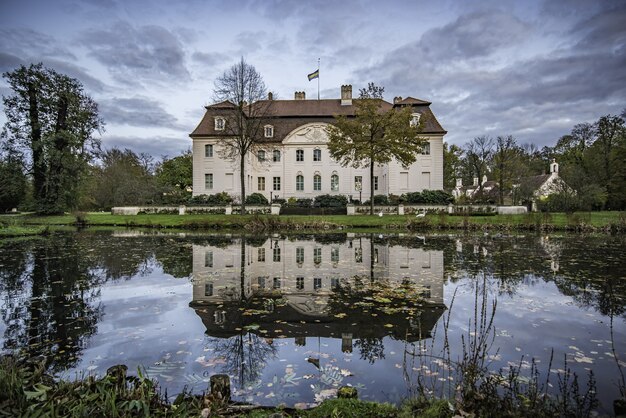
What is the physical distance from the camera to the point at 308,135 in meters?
42.2

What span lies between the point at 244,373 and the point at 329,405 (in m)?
1.23

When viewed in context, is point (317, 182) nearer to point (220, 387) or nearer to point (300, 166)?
point (300, 166)

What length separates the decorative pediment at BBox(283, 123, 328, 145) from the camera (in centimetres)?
4175

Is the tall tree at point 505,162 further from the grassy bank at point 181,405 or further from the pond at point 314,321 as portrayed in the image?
the grassy bank at point 181,405

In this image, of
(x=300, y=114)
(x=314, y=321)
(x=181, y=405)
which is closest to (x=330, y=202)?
(x=300, y=114)

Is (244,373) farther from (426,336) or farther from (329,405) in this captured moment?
(426,336)

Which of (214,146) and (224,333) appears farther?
(214,146)

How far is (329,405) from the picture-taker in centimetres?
306

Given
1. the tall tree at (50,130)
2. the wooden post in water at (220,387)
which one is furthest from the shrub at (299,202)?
the wooden post in water at (220,387)

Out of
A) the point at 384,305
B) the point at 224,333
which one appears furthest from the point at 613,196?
the point at 224,333

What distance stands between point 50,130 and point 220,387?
39.6m

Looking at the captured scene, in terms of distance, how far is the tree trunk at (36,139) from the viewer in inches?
1283

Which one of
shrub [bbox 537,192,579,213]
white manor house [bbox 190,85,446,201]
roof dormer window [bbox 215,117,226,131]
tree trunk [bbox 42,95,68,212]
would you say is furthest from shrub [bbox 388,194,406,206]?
tree trunk [bbox 42,95,68,212]

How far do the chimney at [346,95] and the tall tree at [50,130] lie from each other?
2688 centimetres
